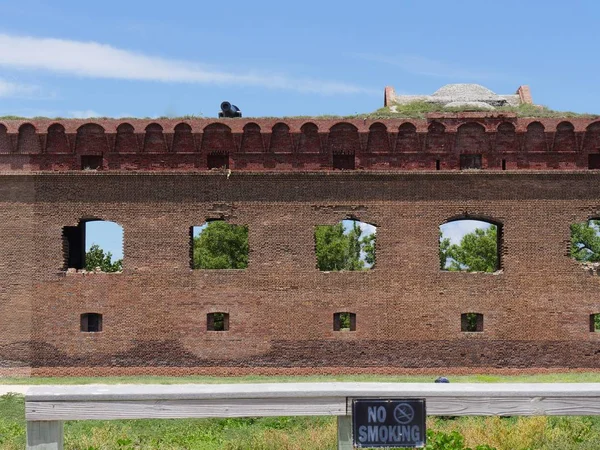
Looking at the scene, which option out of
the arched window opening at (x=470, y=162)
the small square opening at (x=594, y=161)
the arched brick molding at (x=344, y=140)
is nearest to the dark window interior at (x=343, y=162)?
the arched brick molding at (x=344, y=140)

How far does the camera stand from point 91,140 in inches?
768

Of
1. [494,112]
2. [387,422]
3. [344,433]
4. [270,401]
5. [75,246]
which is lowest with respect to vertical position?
[344,433]

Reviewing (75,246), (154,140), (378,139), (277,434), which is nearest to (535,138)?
(378,139)

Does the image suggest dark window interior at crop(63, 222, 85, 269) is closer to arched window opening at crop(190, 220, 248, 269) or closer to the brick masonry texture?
the brick masonry texture

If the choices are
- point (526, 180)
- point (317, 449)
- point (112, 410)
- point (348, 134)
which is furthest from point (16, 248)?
point (112, 410)

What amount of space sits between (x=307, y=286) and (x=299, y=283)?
0.66ft

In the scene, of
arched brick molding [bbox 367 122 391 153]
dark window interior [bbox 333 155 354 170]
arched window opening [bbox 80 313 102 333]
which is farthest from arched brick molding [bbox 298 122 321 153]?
arched window opening [bbox 80 313 102 333]

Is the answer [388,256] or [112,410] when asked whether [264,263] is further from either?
[112,410]

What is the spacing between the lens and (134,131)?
63.5ft

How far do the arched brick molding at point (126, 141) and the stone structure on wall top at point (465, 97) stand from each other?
8.51 metres

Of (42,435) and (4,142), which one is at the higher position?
(4,142)

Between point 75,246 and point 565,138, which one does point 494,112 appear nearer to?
point 565,138

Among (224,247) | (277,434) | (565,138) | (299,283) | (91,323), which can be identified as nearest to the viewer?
(277,434)

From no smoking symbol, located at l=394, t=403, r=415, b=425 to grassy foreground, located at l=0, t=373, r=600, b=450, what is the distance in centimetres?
123
